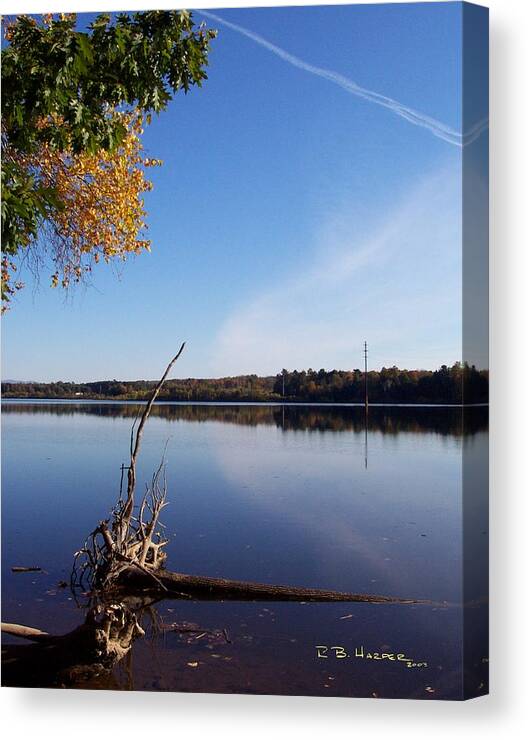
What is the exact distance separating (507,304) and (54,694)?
320cm

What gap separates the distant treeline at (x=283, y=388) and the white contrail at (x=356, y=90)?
50.1 inches

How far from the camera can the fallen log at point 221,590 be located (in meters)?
4.38

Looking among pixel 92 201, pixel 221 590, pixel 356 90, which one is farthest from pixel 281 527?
pixel 356 90

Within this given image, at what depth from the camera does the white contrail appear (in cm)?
429

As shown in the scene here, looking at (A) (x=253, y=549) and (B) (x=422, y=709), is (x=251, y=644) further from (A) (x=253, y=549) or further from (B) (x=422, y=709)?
(B) (x=422, y=709)

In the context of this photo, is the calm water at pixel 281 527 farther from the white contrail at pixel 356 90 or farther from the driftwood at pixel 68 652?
the white contrail at pixel 356 90

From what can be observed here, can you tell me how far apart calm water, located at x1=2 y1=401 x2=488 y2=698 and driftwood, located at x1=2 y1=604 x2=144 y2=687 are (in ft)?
0.26

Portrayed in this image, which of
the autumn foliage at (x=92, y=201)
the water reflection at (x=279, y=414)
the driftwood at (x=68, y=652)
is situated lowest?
the driftwood at (x=68, y=652)

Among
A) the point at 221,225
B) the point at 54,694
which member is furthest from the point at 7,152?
the point at 54,694

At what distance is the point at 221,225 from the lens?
473 centimetres

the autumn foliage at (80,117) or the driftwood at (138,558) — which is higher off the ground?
the autumn foliage at (80,117)
